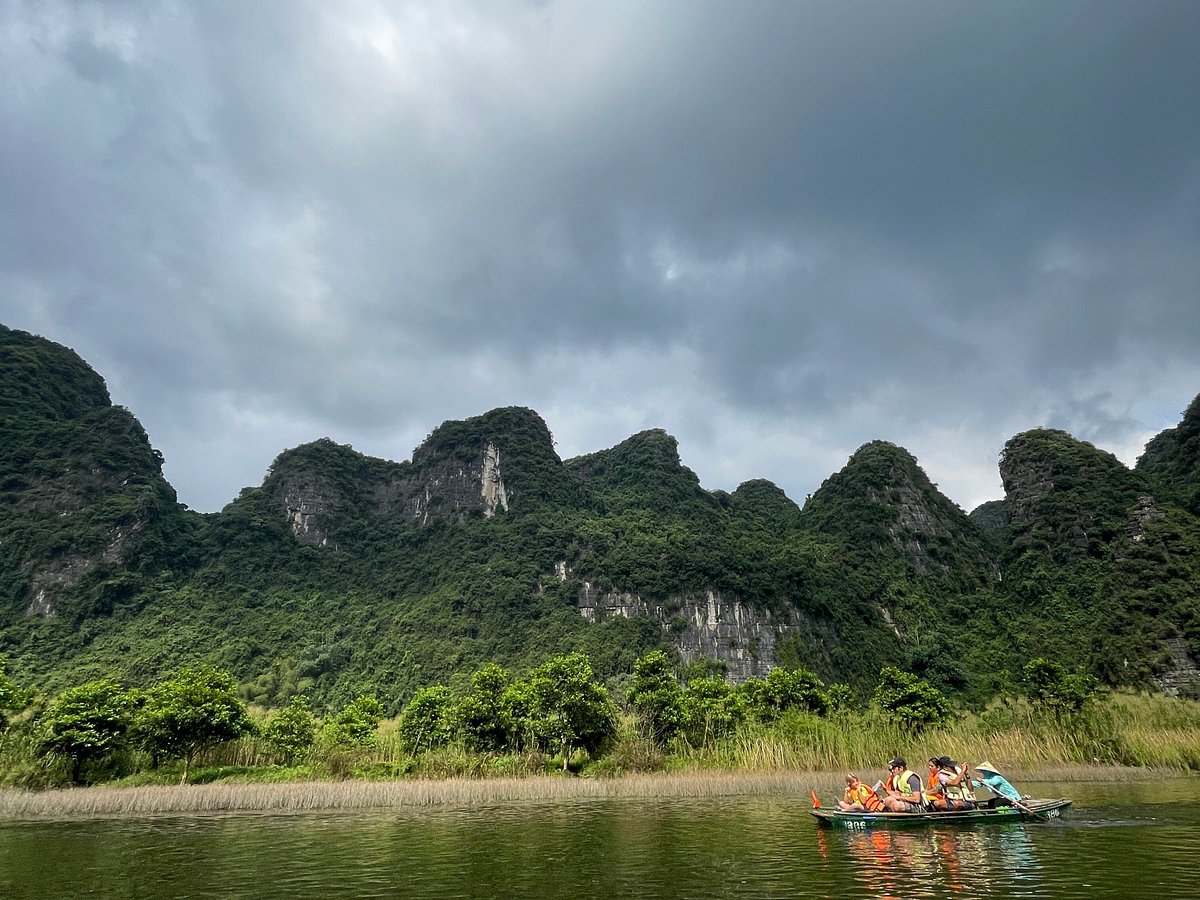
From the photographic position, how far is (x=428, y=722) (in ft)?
97.2

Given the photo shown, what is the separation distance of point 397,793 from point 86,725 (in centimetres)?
1211

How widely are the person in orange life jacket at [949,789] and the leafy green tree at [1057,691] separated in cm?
1599

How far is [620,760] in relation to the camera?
2417cm

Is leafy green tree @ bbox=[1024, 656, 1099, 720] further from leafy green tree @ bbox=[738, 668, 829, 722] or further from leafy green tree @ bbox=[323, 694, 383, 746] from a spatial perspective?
leafy green tree @ bbox=[323, 694, 383, 746]

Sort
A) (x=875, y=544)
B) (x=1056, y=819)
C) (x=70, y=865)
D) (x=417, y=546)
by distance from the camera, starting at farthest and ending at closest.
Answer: (x=417, y=546)
(x=875, y=544)
(x=1056, y=819)
(x=70, y=865)

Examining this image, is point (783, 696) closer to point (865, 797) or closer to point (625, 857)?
point (865, 797)

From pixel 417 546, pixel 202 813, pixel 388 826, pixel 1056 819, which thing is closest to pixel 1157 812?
pixel 1056 819

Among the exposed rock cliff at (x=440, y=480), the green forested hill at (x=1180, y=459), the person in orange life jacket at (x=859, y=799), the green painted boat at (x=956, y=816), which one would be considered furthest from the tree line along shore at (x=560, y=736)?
the exposed rock cliff at (x=440, y=480)

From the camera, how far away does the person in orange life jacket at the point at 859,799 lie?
13.0 m

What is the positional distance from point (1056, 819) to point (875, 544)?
3349 inches

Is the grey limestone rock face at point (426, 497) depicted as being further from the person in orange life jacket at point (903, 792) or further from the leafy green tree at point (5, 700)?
the person in orange life jacket at point (903, 792)

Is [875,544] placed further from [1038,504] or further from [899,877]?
[899,877]

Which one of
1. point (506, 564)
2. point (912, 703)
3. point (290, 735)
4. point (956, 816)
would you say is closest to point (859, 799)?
point (956, 816)

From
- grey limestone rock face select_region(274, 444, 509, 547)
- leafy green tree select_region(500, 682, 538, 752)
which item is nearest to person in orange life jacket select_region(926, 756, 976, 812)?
leafy green tree select_region(500, 682, 538, 752)
